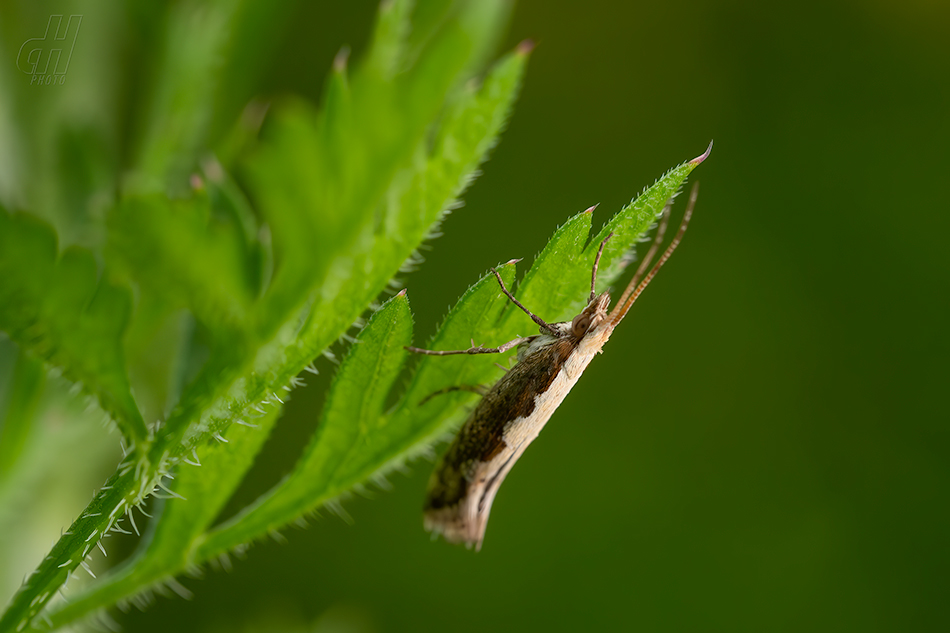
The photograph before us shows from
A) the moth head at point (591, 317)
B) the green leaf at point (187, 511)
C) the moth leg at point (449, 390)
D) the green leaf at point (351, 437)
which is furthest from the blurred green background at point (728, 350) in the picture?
the green leaf at point (187, 511)

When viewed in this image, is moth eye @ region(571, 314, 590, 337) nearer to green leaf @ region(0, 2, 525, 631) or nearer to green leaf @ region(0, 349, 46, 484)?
green leaf @ region(0, 2, 525, 631)

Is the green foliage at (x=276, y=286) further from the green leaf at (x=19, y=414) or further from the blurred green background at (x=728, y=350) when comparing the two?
the blurred green background at (x=728, y=350)

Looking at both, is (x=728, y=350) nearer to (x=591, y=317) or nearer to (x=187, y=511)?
(x=591, y=317)

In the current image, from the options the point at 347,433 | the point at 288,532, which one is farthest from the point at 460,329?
the point at 288,532

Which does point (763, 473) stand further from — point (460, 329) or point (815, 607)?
point (460, 329)

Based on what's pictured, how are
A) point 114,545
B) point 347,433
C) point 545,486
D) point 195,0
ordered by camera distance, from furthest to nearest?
point 545,486, point 114,545, point 195,0, point 347,433
